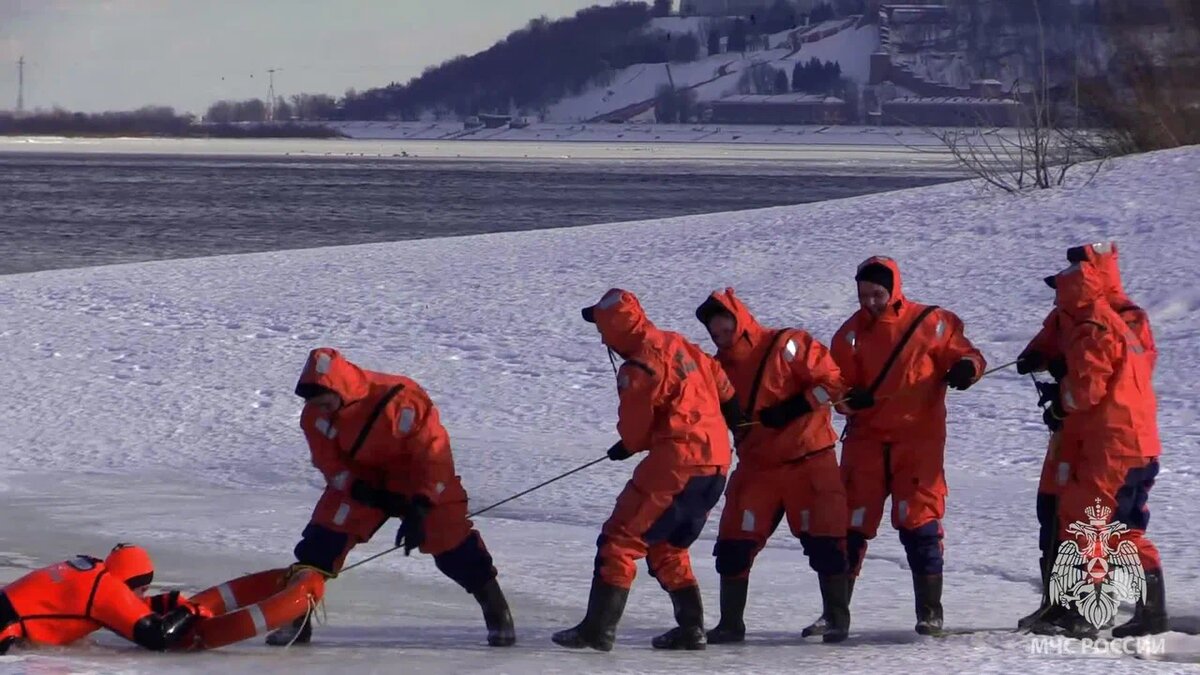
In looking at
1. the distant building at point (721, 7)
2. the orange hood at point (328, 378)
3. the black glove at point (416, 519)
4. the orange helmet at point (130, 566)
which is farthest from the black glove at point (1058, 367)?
the distant building at point (721, 7)

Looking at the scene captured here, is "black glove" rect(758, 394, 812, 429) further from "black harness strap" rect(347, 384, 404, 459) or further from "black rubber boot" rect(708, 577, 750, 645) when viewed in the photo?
"black harness strap" rect(347, 384, 404, 459)

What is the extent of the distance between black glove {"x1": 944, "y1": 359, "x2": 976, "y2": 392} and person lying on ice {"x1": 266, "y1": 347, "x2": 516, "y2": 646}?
187 centimetres

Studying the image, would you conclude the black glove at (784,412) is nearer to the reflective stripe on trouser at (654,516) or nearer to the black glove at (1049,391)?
the reflective stripe on trouser at (654,516)

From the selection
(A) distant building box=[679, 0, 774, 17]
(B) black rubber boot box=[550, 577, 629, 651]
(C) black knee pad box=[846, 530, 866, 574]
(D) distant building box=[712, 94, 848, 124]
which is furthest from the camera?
(A) distant building box=[679, 0, 774, 17]

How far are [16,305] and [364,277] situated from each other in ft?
10.4

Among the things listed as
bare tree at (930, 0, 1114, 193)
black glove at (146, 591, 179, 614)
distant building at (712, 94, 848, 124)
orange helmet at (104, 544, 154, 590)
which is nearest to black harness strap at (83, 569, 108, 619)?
orange helmet at (104, 544, 154, 590)

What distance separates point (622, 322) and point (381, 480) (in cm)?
116

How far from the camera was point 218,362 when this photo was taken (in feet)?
43.2

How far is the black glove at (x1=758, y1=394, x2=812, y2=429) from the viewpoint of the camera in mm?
6296

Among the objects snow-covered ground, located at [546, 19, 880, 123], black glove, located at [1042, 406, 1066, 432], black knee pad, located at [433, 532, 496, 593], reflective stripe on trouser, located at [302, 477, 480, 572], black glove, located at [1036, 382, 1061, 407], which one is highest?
snow-covered ground, located at [546, 19, 880, 123]

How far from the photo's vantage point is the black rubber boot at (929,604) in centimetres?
635

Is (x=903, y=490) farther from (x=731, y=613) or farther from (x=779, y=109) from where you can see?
(x=779, y=109)

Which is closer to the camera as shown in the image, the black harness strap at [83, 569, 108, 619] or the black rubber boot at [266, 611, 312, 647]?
the black harness strap at [83, 569, 108, 619]

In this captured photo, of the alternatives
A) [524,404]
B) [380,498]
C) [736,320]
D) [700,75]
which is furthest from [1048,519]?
[700,75]
